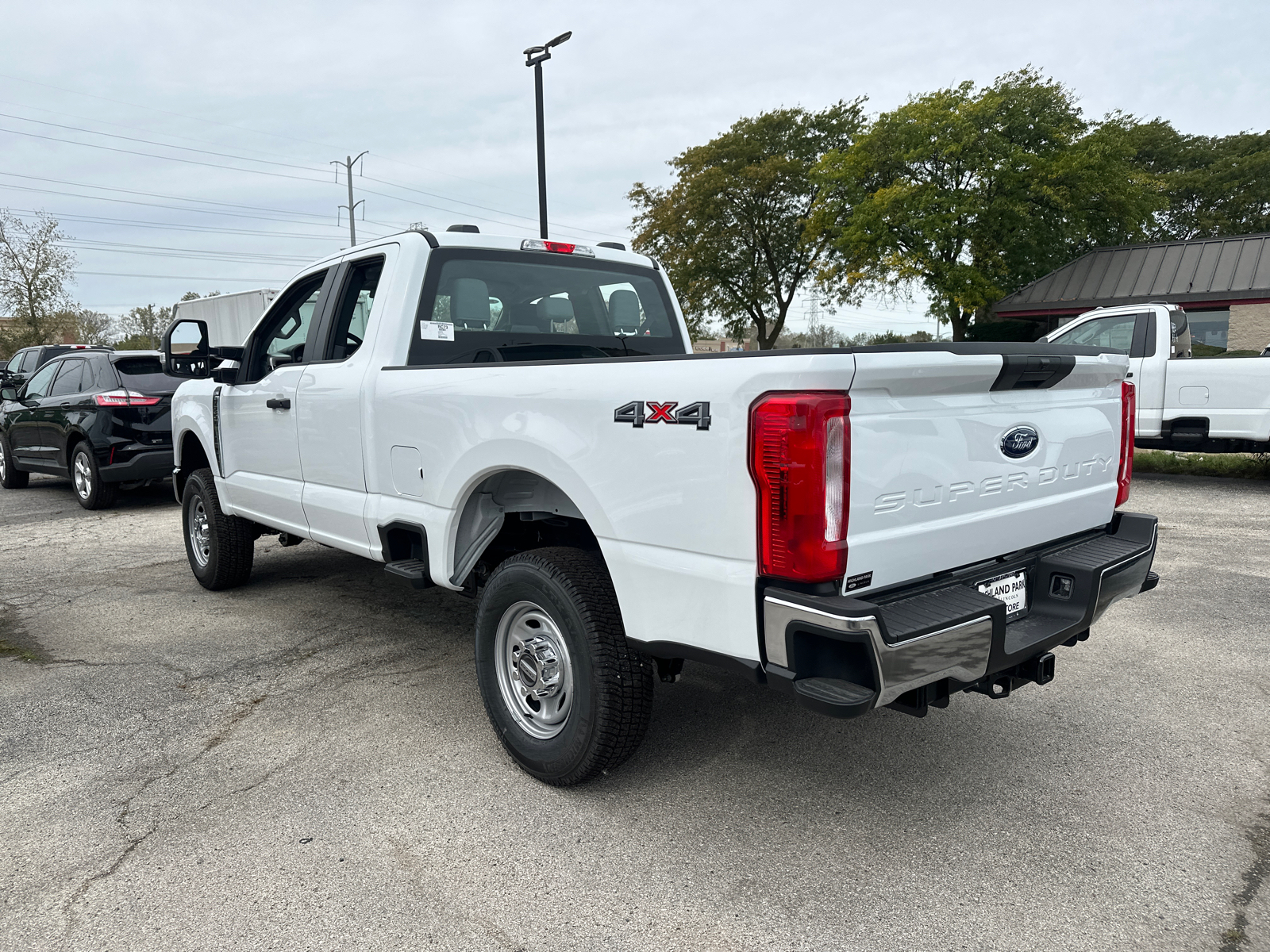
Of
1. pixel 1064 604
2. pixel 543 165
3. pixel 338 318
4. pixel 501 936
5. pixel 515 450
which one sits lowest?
pixel 501 936

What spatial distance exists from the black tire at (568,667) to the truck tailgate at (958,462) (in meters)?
0.90

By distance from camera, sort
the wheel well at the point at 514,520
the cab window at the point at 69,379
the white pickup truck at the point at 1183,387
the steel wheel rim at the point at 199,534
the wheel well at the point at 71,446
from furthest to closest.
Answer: the cab window at the point at 69,379, the wheel well at the point at 71,446, the white pickup truck at the point at 1183,387, the steel wheel rim at the point at 199,534, the wheel well at the point at 514,520

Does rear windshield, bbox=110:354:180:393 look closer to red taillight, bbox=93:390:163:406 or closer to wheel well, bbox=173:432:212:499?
red taillight, bbox=93:390:163:406

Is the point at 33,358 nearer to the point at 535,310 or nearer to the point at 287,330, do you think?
the point at 287,330

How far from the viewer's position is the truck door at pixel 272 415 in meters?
4.71

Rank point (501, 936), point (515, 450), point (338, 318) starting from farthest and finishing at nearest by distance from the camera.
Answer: point (338, 318) < point (515, 450) < point (501, 936)

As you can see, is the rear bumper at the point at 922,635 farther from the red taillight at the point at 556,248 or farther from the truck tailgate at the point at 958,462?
the red taillight at the point at 556,248

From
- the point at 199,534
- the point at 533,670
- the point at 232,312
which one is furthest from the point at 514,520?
the point at 232,312

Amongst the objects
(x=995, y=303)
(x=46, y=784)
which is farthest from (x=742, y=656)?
(x=995, y=303)

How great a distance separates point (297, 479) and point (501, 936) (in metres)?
2.95

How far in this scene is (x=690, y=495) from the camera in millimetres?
2580

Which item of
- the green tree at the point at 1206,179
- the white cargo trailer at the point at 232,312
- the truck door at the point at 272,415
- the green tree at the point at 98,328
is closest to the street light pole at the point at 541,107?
the white cargo trailer at the point at 232,312

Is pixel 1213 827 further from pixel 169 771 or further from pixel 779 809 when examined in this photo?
pixel 169 771

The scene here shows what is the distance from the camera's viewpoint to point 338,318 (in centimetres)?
454
